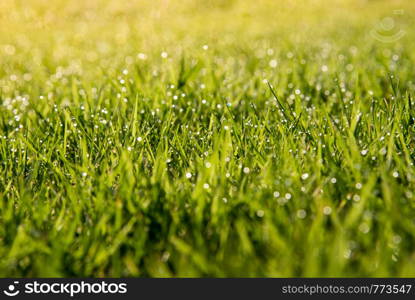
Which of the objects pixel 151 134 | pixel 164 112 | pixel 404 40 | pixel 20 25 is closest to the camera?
pixel 151 134

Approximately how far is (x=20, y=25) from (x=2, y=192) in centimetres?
802

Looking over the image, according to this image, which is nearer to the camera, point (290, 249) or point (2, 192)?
point (290, 249)

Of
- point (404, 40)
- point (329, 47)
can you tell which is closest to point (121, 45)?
point (329, 47)

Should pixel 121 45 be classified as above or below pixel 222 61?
above

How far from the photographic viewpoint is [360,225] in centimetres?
152

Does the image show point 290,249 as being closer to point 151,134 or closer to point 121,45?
point 151,134

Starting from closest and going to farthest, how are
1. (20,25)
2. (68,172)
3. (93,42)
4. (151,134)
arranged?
(68,172) → (151,134) → (93,42) → (20,25)

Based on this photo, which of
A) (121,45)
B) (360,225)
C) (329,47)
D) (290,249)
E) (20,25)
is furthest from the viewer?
(20,25)

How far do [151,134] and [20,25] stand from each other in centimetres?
777

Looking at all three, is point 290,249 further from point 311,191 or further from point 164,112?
point 164,112

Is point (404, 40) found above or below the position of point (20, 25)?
below

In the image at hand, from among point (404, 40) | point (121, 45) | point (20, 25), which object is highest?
point (20, 25)

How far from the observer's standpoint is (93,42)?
22.0 feet

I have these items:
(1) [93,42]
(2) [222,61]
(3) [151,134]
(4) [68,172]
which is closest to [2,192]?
(4) [68,172]
